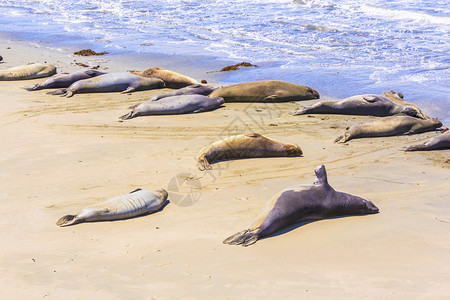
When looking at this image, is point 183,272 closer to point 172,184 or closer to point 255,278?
point 255,278

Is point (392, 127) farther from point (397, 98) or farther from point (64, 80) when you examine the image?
point (64, 80)

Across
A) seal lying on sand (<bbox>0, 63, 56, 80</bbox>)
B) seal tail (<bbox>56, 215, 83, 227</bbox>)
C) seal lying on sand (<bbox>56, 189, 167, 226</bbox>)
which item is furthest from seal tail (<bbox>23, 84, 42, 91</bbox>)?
seal tail (<bbox>56, 215, 83, 227</bbox>)

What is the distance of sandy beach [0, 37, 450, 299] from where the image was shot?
3.82m

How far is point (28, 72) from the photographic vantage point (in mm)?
13000

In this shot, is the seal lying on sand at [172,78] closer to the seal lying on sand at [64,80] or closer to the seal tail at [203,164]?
the seal lying on sand at [64,80]

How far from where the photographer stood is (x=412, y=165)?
724 centimetres

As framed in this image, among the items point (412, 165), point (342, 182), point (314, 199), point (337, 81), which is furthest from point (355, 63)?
point (314, 199)

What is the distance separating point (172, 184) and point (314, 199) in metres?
1.83

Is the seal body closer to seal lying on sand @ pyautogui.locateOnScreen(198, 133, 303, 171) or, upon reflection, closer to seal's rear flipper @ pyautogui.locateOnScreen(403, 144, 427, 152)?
seal lying on sand @ pyautogui.locateOnScreen(198, 133, 303, 171)

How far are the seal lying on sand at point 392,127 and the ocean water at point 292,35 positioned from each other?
93 cm

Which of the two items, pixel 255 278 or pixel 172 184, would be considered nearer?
pixel 255 278

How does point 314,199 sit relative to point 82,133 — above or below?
above

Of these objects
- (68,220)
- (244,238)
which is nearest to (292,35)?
(68,220)

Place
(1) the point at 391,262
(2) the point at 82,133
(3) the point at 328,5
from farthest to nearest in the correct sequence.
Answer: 1. (3) the point at 328,5
2. (2) the point at 82,133
3. (1) the point at 391,262
